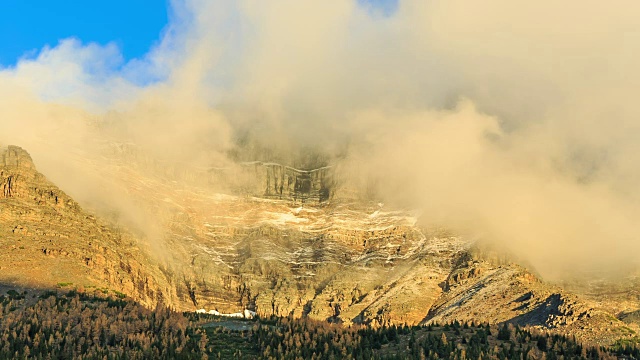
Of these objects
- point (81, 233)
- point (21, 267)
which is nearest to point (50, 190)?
point (81, 233)

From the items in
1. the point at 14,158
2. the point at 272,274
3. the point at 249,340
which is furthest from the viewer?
the point at 272,274

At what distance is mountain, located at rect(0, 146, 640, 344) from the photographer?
11025cm

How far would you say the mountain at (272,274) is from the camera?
362 feet

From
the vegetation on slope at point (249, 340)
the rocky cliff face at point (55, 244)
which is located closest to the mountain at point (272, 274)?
the rocky cliff face at point (55, 244)

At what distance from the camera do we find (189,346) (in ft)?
167

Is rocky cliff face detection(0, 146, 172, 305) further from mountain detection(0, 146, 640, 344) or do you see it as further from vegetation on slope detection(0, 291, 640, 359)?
vegetation on slope detection(0, 291, 640, 359)

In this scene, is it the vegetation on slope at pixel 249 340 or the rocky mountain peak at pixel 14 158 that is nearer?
the vegetation on slope at pixel 249 340

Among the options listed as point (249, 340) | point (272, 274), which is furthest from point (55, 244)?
point (272, 274)

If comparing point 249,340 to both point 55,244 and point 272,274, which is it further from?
point 272,274

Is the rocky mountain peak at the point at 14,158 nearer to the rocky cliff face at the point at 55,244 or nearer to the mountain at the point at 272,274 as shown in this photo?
the rocky cliff face at the point at 55,244

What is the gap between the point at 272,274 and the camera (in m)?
188

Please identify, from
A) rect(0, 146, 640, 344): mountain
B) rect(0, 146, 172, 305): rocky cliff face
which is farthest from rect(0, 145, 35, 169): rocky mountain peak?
rect(0, 146, 640, 344): mountain

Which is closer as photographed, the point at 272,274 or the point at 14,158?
the point at 14,158

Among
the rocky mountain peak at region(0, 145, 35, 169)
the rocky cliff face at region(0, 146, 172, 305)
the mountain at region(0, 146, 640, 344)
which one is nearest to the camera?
the rocky cliff face at region(0, 146, 172, 305)
